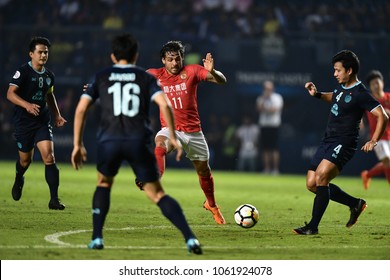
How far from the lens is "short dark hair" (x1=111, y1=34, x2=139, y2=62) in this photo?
835cm

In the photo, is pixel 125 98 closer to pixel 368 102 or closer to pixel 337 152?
pixel 337 152

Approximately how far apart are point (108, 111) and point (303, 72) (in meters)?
16.0

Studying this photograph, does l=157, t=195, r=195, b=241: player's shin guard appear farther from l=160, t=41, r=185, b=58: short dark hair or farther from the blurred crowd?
the blurred crowd

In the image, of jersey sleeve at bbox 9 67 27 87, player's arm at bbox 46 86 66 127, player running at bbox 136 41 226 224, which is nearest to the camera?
player running at bbox 136 41 226 224

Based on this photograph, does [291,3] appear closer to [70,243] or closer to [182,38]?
[182,38]

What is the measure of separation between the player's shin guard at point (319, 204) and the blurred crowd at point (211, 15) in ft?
48.8

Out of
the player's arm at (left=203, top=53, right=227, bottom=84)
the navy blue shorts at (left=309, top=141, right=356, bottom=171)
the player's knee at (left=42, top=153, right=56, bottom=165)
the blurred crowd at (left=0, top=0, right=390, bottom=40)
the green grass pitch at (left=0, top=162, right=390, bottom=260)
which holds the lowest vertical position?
the green grass pitch at (left=0, top=162, right=390, bottom=260)

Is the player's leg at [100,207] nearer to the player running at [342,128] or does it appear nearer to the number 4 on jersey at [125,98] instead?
the number 4 on jersey at [125,98]

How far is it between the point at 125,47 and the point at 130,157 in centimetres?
103

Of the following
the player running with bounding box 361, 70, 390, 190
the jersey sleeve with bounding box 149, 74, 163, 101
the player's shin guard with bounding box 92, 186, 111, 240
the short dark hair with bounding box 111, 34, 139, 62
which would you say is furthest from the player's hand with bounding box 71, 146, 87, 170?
the player running with bounding box 361, 70, 390, 190

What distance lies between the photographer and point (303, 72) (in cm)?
2392

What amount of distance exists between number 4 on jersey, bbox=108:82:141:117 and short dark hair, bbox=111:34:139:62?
27 centimetres

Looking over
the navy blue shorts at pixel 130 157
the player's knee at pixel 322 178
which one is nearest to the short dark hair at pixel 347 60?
the player's knee at pixel 322 178

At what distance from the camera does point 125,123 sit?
8.34 m
